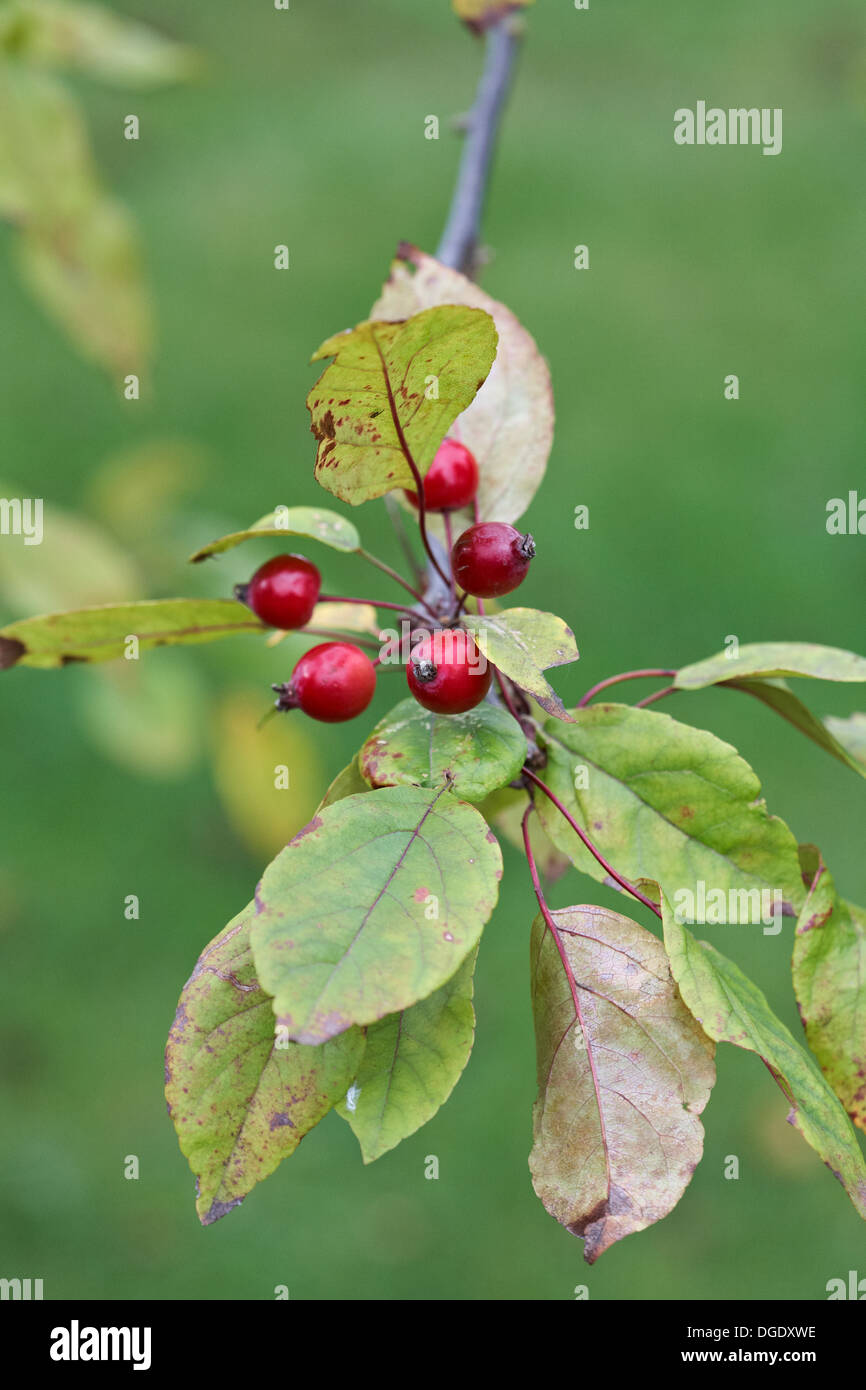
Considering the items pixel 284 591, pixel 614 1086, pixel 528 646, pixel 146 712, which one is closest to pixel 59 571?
pixel 146 712

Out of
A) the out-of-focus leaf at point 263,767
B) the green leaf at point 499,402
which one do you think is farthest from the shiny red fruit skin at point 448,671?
the out-of-focus leaf at point 263,767

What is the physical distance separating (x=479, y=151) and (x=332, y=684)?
1118 mm

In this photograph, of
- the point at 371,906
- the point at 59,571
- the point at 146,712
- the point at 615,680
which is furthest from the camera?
the point at 146,712

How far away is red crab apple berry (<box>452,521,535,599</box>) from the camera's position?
1.07 m

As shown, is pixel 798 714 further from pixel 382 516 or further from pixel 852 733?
pixel 382 516

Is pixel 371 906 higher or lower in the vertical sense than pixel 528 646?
lower

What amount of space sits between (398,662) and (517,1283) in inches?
101

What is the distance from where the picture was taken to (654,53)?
8180 mm

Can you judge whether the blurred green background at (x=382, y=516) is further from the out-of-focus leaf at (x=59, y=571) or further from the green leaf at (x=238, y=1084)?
the green leaf at (x=238, y=1084)

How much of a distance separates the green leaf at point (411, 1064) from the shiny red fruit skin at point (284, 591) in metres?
0.43

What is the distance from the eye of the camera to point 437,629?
1.19 meters

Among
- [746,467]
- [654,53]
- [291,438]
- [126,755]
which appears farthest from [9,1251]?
→ [654,53]

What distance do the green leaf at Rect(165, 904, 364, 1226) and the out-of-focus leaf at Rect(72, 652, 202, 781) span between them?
1.29 meters

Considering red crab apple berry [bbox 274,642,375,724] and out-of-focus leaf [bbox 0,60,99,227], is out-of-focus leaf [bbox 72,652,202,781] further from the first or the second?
red crab apple berry [bbox 274,642,375,724]
